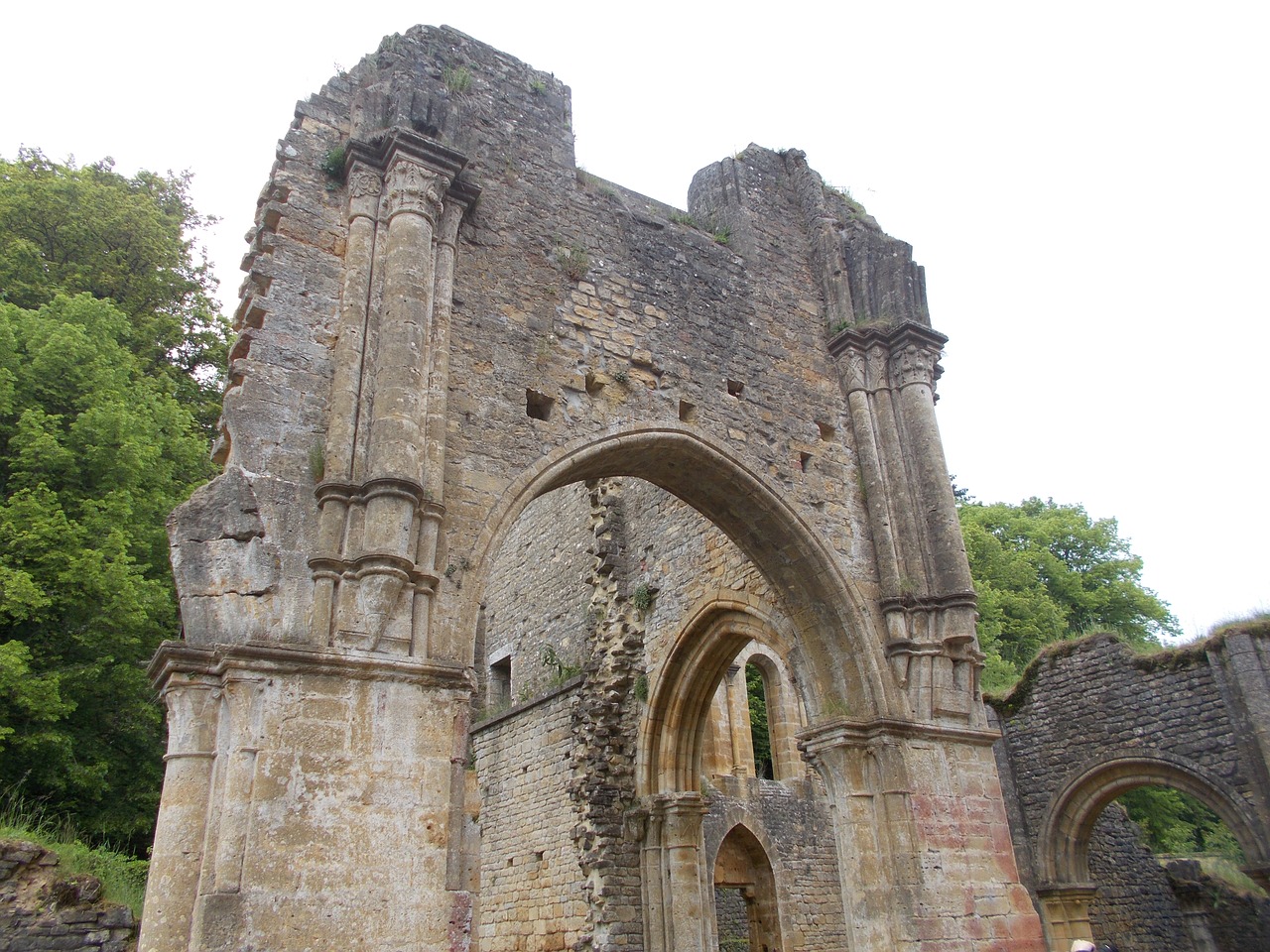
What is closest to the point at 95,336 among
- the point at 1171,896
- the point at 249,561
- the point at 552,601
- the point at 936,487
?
the point at 552,601

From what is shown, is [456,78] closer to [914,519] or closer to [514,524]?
[514,524]

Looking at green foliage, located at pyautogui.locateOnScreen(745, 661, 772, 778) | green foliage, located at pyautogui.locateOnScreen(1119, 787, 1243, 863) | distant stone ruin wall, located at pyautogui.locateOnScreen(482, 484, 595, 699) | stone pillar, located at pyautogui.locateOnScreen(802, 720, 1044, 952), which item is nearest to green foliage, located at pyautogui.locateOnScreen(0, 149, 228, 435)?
distant stone ruin wall, located at pyautogui.locateOnScreen(482, 484, 595, 699)

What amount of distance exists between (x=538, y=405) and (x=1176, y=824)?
19618 millimetres

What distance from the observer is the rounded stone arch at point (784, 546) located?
7.52 metres

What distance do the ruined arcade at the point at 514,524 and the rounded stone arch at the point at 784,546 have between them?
32 mm

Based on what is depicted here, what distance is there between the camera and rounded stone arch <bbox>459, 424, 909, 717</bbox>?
24.7ft

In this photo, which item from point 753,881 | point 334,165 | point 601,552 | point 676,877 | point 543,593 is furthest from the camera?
point 543,593

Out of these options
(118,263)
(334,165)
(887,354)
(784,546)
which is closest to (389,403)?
(334,165)

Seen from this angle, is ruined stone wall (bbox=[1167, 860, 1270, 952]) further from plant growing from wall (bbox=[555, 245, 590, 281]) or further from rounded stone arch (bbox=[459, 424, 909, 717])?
plant growing from wall (bbox=[555, 245, 590, 281])

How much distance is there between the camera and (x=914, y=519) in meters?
8.34

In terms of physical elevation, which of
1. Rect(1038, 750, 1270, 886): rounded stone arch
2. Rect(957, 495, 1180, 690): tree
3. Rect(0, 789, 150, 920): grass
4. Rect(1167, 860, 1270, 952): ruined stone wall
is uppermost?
Rect(957, 495, 1180, 690): tree

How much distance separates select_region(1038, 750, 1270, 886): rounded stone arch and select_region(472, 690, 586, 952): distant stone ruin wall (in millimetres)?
6210

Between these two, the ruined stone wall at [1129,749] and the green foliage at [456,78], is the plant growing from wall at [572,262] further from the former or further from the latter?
the ruined stone wall at [1129,749]

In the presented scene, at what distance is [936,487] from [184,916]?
21.0ft
